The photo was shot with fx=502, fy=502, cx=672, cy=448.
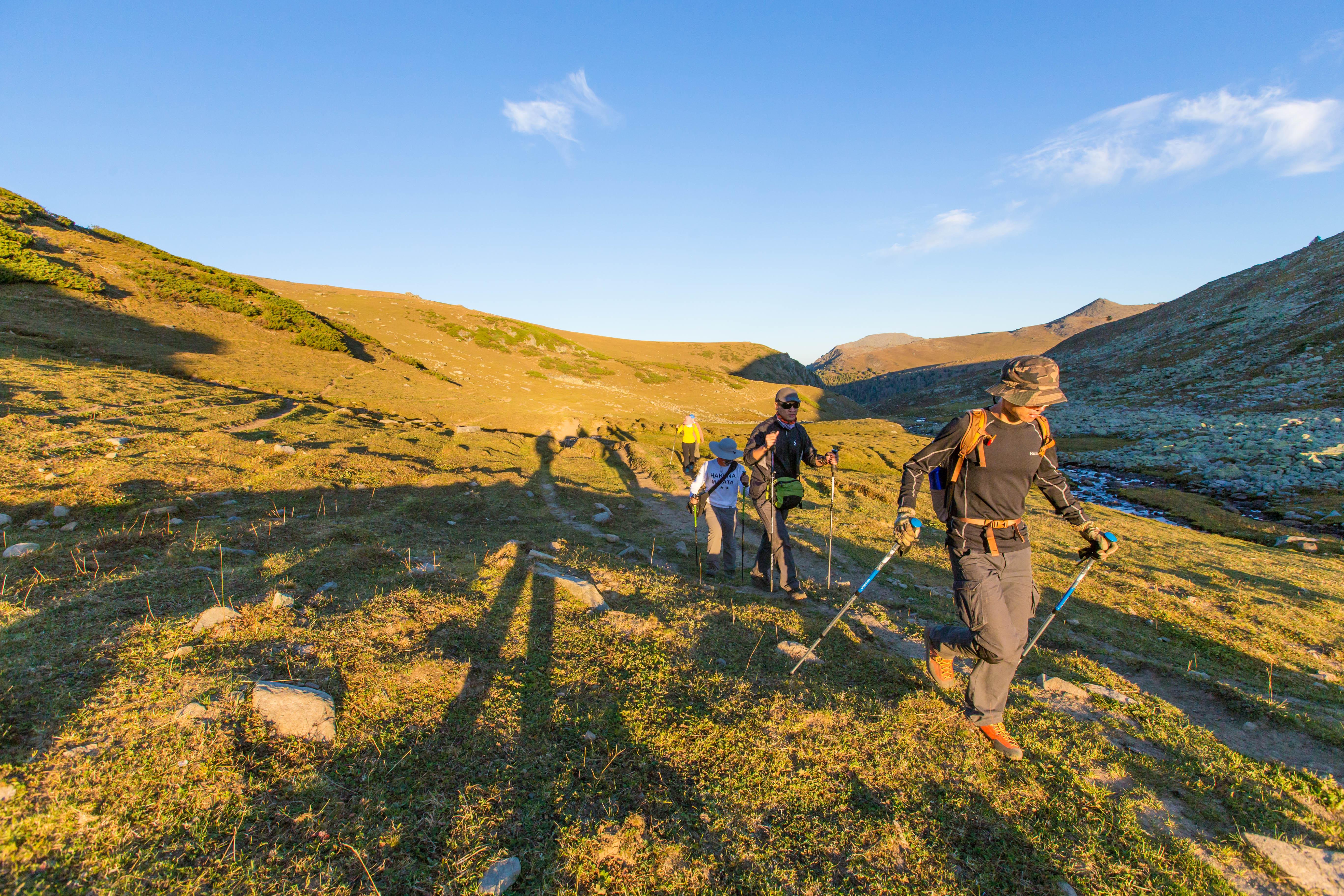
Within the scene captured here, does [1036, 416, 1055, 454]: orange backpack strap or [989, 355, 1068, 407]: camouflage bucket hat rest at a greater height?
[989, 355, 1068, 407]: camouflage bucket hat

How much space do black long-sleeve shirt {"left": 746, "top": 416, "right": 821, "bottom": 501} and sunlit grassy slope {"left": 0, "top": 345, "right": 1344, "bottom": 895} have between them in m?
2.10

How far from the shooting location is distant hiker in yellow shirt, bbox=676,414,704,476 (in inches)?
774

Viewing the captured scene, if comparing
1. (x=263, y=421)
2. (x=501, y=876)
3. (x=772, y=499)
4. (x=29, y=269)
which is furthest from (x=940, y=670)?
(x=29, y=269)

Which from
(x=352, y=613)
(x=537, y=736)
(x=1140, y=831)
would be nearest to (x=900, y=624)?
(x=1140, y=831)

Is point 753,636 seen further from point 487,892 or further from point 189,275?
point 189,275

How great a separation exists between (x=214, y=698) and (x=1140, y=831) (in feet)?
23.5

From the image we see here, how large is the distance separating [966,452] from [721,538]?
524 cm

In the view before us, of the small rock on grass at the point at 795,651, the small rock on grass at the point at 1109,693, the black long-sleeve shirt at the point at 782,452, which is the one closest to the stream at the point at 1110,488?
the small rock on grass at the point at 1109,693

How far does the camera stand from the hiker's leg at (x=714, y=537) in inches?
373

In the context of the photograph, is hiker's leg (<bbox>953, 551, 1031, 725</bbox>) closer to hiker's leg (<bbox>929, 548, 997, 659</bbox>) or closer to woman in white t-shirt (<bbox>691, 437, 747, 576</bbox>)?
hiker's leg (<bbox>929, 548, 997, 659</bbox>)

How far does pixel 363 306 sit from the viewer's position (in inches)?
2072

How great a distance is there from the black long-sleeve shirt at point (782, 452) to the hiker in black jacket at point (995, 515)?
299 cm

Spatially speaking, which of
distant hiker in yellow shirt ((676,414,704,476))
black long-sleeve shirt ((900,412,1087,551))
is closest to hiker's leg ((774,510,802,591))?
black long-sleeve shirt ((900,412,1087,551))

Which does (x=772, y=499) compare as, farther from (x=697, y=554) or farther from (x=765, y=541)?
(x=697, y=554)
